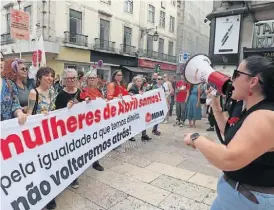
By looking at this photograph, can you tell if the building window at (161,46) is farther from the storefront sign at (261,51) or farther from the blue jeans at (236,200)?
the blue jeans at (236,200)

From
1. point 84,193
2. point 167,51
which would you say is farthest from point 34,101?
point 167,51

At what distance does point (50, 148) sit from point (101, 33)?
19444mm

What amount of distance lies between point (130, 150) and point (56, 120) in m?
2.50

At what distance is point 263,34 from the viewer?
9.12 meters

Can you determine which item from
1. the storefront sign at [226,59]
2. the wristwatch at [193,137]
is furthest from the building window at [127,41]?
the wristwatch at [193,137]

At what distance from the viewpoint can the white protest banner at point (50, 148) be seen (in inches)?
85.5

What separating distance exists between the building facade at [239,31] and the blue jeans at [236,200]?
27.5 feet

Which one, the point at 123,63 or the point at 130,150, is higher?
the point at 123,63

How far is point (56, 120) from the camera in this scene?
9.03 feet

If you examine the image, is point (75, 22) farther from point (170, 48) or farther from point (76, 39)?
point (170, 48)

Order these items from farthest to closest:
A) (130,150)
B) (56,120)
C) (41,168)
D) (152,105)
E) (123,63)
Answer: (123,63), (152,105), (130,150), (56,120), (41,168)

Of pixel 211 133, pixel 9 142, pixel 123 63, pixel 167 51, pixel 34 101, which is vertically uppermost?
pixel 167 51

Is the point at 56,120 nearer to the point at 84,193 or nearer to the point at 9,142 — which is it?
the point at 9,142

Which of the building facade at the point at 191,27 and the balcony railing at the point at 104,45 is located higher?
the building facade at the point at 191,27
